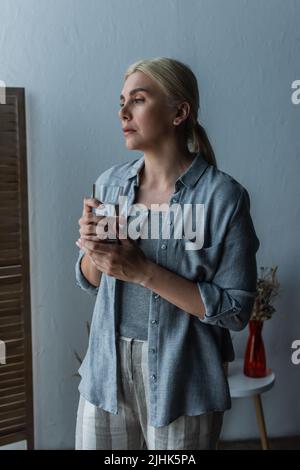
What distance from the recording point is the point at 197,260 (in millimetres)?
931

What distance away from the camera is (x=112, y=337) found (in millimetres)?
940

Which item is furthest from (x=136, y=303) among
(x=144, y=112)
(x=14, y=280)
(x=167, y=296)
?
(x=14, y=280)

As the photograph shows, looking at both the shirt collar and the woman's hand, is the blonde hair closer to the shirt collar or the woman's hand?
the shirt collar

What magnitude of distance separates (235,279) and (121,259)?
0.68ft

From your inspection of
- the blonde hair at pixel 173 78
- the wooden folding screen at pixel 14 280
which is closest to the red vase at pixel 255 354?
the wooden folding screen at pixel 14 280

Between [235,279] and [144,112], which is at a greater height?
[144,112]

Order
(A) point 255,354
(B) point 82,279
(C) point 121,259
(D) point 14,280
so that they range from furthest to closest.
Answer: (A) point 255,354, (D) point 14,280, (B) point 82,279, (C) point 121,259

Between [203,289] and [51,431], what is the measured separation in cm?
120

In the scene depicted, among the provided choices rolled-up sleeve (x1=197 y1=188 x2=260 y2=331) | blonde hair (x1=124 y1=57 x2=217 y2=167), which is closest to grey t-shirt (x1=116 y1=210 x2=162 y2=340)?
rolled-up sleeve (x1=197 y1=188 x2=260 y2=331)

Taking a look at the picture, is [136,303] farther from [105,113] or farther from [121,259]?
[105,113]

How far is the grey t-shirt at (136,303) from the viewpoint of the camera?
3.08 ft

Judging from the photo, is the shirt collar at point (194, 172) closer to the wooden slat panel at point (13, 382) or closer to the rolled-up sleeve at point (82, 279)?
the rolled-up sleeve at point (82, 279)

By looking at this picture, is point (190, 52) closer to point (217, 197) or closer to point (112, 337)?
point (217, 197)
